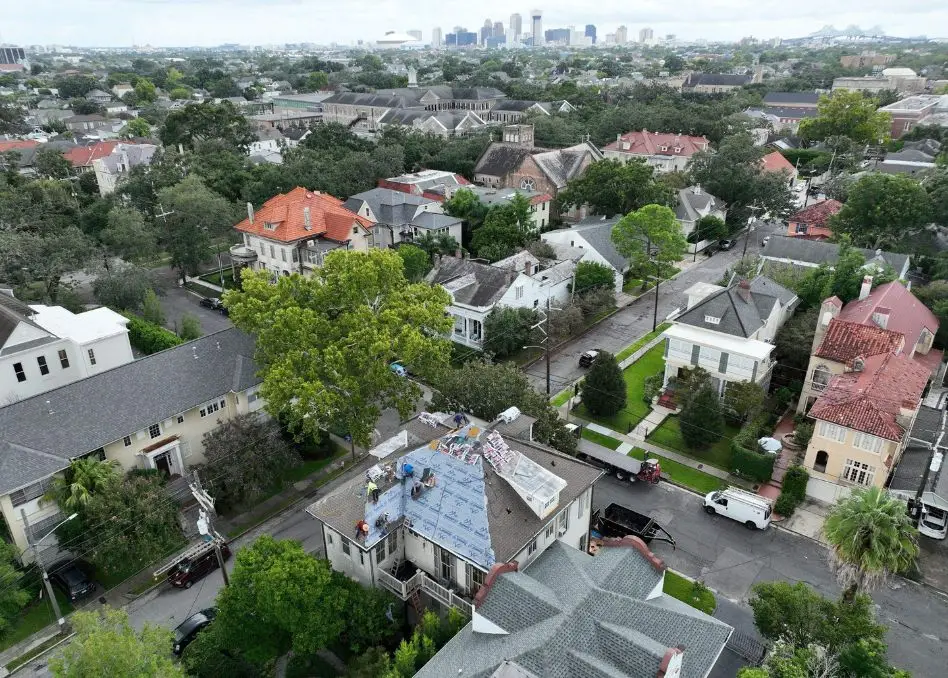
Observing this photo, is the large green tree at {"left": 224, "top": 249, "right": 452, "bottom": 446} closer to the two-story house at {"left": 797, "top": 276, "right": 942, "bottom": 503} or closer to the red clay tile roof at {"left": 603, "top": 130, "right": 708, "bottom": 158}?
the two-story house at {"left": 797, "top": 276, "right": 942, "bottom": 503}

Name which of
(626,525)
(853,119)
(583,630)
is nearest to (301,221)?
(626,525)

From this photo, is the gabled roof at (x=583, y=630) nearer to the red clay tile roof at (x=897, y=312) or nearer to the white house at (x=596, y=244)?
the red clay tile roof at (x=897, y=312)

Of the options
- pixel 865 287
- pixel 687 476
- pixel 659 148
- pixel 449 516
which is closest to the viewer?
pixel 449 516

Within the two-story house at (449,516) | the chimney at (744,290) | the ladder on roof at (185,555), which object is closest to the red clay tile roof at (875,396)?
the chimney at (744,290)

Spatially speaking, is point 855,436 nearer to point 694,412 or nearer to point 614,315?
point 694,412

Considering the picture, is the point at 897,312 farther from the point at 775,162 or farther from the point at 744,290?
the point at 775,162

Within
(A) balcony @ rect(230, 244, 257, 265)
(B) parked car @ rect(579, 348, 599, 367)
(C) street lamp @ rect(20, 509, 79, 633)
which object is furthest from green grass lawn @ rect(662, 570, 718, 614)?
(A) balcony @ rect(230, 244, 257, 265)
